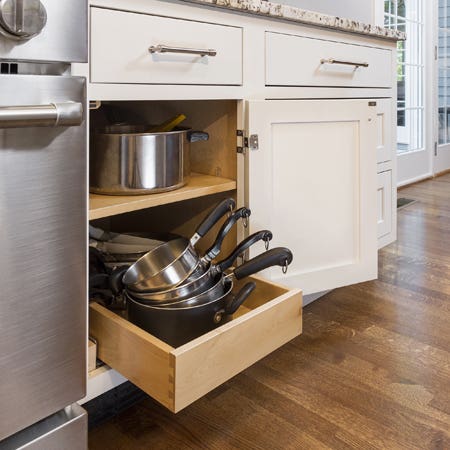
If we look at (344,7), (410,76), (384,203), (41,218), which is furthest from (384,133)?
(410,76)

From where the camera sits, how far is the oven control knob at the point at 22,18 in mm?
551

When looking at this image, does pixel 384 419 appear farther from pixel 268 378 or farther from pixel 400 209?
pixel 400 209

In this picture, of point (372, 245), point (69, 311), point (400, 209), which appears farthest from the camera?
point (400, 209)

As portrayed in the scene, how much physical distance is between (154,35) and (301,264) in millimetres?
754

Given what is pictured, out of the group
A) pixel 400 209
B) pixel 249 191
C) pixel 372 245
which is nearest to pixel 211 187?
pixel 249 191

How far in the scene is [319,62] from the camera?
1.44 metres

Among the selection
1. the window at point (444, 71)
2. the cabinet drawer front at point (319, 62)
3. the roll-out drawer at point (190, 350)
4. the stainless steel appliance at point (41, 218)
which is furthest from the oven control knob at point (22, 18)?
the window at point (444, 71)

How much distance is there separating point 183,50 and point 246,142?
0.29 meters

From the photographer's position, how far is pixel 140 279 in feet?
3.54

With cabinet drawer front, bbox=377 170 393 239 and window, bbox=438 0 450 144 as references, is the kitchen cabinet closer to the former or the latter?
cabinet drawer front, bbox=377 170 393 239

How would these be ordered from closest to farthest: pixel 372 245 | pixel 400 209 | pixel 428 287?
pixel 372 245
pixel 428 287
pixel 400 209

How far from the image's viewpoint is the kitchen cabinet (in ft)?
3.02

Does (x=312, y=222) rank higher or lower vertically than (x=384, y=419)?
higher

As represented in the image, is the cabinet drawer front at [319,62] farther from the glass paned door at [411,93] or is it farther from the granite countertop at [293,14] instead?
the glass paned door at [411,93]
